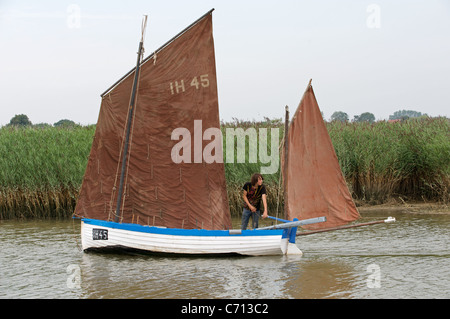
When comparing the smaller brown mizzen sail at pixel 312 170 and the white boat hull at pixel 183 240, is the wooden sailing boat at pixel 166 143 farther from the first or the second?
the smaller brown mizzen sail at pixel 312 170

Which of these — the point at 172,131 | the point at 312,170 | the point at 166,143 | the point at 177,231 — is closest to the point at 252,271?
the point at 177,231

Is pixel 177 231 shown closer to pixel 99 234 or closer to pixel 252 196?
pixel 252 196

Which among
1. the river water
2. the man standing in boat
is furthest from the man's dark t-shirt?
the river water

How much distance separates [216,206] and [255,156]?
285 inches

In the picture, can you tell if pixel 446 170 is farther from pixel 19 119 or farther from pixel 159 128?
pixel 19 119

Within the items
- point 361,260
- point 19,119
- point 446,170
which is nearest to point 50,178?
point 361,260

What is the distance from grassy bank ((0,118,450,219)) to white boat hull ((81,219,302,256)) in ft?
18.4

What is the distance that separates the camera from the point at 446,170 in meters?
21.0

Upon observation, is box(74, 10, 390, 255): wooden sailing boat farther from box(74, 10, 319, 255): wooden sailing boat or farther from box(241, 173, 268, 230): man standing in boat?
box(241, 173, 268, 230): man standing in boat

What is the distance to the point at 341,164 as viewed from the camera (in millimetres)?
22422

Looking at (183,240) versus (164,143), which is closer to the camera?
(183,240)

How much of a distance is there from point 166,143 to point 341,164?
8.52 metres

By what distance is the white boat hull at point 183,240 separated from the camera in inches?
580

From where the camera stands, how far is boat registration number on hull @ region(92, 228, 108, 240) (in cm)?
A: 1598
